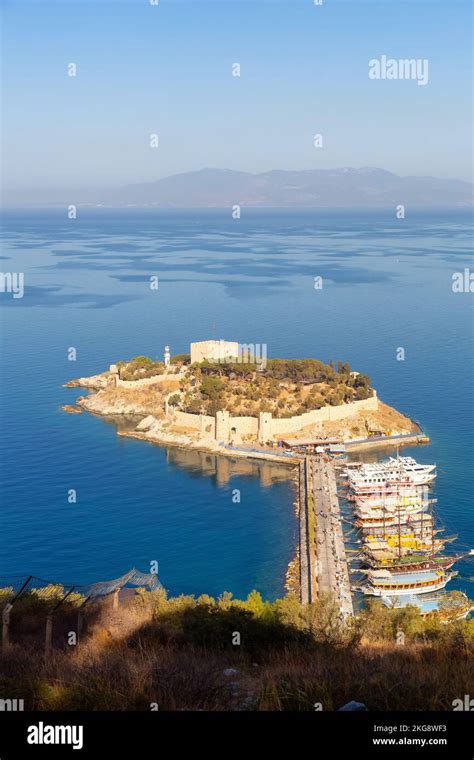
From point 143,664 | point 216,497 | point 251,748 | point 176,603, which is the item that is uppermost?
point 251,748

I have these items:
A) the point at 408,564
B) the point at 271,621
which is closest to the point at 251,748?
the point at 271,621

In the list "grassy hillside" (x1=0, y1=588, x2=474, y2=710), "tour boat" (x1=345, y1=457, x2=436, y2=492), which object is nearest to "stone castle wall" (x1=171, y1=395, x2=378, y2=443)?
"tour boat" (x1=345, y1=457, x2=436, y2=492)

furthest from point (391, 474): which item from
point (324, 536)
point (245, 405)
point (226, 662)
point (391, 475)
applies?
point (226, 662)

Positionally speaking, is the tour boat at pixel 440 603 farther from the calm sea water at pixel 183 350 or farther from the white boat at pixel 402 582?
the calm sea water at pixel 183 350

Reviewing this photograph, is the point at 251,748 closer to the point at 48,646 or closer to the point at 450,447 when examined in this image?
the point at 48,646

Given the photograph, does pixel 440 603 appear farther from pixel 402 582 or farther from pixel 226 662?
pixel 226 662

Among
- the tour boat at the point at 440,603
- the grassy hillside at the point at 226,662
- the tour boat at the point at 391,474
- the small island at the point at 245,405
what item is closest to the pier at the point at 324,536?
the tour boat at the point at 391,474

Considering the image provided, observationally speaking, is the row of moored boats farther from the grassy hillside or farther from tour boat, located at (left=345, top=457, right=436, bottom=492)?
the grassy hillside
